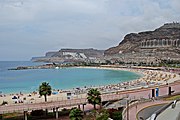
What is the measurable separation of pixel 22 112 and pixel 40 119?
84.2 inches

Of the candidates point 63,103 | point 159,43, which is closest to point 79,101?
point 63,103

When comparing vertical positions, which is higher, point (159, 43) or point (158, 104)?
point (159, 43)

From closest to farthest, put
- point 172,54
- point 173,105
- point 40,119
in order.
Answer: point 173,105 → point 40,119 → point 172,54

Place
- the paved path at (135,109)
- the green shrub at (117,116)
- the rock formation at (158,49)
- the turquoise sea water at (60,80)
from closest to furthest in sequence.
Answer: the paved path at (135,109) → the green shrub at (117,116) → the turquoise sea water at (60,80) → the rock formation at (158,49)

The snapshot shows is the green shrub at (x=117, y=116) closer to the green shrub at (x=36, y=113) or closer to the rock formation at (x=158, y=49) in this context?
the green shrub at (x=36, y=113)

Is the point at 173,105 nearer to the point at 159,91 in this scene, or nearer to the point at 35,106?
the point at 35,106

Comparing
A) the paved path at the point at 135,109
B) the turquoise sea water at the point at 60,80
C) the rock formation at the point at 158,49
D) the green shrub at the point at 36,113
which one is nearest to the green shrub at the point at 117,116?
the paved path at the point at 135,109

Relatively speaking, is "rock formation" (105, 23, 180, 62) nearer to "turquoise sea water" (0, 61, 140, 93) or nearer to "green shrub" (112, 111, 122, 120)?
"turquoise sea water" (0, 61, 140, 93)

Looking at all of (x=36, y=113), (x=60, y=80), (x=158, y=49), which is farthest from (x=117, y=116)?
(x=158, y=49)

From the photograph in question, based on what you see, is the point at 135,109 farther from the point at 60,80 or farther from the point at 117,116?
the point at 60,80

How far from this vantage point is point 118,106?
27.5m

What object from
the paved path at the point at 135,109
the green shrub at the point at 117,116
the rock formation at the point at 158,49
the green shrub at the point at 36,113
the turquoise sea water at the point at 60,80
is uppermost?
the rock formation at the point at 158,49

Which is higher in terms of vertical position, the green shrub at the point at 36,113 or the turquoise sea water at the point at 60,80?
the green shrub at the point at 36,113

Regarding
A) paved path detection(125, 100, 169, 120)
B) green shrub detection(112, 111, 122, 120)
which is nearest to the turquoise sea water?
paved path detection(125, 100, 169, 120)
